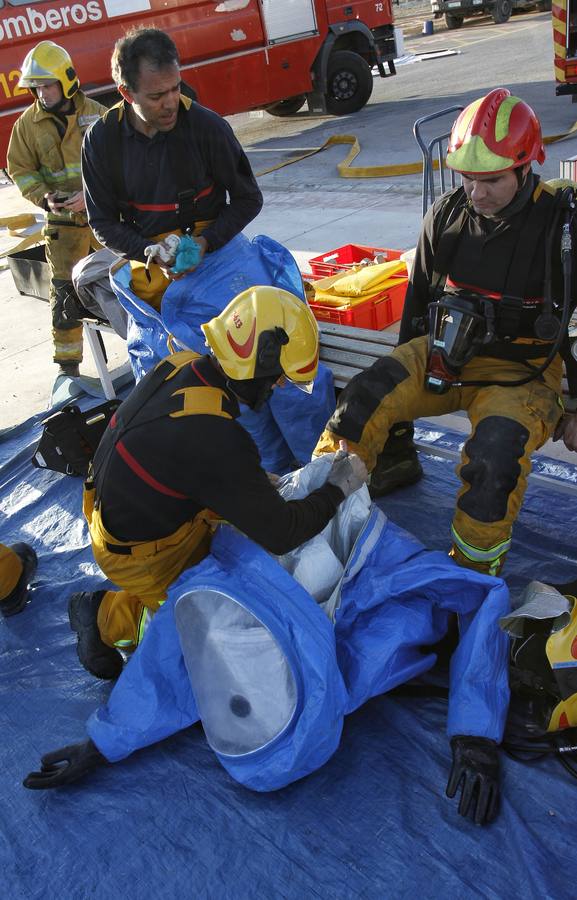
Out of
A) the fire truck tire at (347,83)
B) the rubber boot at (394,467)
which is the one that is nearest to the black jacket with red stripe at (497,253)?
the rubber boot at (394,467)

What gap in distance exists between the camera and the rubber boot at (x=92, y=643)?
2.89 m

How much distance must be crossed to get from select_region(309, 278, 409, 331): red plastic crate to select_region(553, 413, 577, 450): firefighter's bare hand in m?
1.41

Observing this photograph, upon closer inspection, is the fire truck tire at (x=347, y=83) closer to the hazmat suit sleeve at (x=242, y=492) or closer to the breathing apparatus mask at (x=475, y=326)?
the breathing apparatus mask at (x=475, y=326)

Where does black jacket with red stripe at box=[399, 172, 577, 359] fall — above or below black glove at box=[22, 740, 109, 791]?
above

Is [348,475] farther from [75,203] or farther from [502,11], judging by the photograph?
[502,11]

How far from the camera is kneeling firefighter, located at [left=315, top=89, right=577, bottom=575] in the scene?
2.67m

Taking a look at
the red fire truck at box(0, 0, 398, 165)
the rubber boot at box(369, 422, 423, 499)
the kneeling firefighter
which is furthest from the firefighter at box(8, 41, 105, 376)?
the red fire truck at box(0, 0, 398, 165)

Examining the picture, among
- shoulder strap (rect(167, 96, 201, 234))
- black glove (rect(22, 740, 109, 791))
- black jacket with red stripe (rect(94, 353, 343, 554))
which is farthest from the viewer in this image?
shoulder strap (rect(167, 96, 201, 234))

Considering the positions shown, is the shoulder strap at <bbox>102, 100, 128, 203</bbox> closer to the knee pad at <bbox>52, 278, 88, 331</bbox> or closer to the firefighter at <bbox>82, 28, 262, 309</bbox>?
the firefighter at <bbox>82, 28, 262, 309</bbox>

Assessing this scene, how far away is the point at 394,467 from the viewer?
3.76 m

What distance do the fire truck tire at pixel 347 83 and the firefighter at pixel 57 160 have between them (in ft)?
26.1

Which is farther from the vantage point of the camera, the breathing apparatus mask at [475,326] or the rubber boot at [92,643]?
the rubber boot at [92,643]

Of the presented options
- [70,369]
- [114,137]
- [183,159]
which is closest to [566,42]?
[70,369]

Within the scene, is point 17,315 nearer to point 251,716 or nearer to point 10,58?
point 10,58
